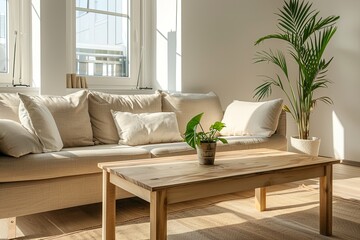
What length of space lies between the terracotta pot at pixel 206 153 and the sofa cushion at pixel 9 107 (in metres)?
1.45

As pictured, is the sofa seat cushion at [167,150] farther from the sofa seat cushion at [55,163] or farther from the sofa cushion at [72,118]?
the sofa cushion at [72,118]

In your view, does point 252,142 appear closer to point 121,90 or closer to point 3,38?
point 121,90

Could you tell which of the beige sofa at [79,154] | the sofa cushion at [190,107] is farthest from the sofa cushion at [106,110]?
the sofa cushion at [190,107]

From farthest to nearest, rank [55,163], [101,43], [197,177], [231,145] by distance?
[101,43], [231,145], [55,163], [197,177]

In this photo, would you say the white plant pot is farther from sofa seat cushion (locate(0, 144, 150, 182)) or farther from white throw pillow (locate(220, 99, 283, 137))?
sofa seat cushion (locate(0, 144, 150, 182))

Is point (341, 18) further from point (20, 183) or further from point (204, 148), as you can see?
point (20, 183)

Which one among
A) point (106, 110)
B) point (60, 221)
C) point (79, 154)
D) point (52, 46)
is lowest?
point (60, 221)

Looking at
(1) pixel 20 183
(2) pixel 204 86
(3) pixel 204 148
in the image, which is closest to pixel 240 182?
(3) pixel 204 148

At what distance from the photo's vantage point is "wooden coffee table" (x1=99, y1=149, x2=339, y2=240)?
1586 millimetres

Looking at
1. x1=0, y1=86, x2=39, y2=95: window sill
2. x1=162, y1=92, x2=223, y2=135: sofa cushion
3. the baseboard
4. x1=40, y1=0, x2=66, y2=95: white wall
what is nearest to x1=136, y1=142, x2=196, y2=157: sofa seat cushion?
x1=162, y1=92, x2=223, y2=135: sofa cushion

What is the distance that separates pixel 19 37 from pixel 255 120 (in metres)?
2.34

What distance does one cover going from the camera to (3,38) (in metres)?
3.52

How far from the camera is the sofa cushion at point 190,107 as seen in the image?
3525 mm

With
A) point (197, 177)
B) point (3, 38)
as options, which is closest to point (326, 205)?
point (197, 177)
